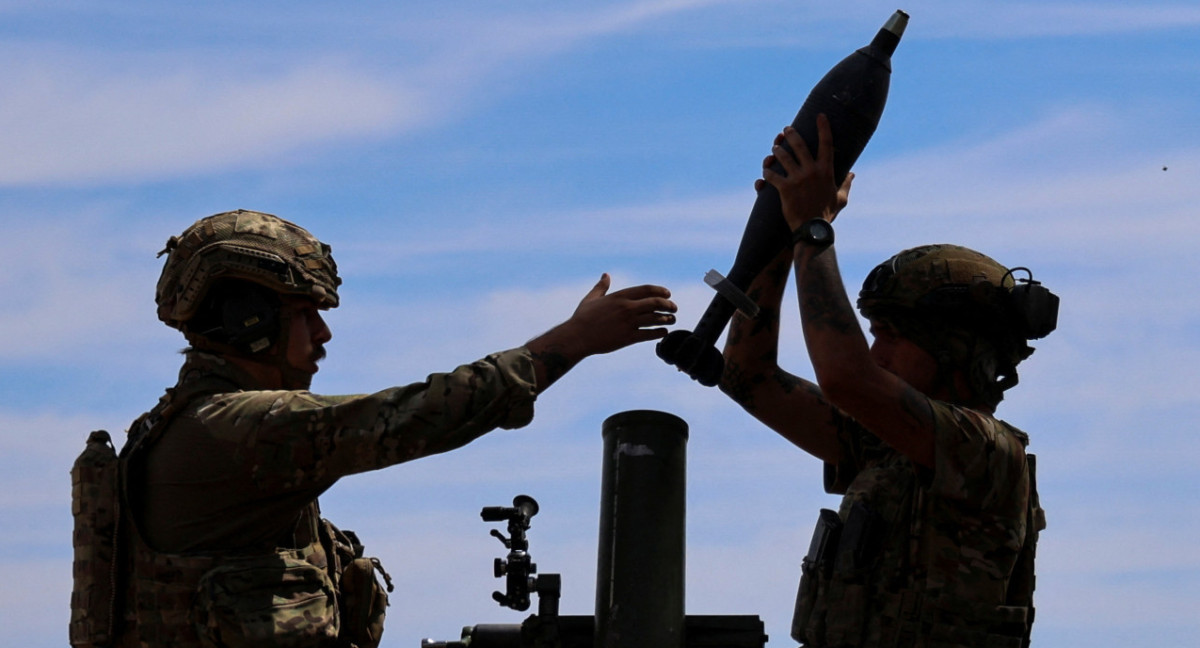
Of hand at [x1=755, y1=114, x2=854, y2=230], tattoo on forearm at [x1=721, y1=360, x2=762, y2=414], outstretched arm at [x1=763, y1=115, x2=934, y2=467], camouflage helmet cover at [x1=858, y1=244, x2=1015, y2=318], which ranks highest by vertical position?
hand at [x1=755, y1=114, x2=854, y2=230]

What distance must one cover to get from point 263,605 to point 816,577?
2.84m

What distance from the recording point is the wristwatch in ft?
30.3

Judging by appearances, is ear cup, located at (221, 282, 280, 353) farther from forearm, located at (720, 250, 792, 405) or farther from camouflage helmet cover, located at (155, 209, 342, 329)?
forearm, located at (720, 250, 792, 405)

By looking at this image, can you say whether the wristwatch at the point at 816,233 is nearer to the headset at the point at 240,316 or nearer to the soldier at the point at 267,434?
the soldier at the point at 267,434

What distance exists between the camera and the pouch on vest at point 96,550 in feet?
28.1

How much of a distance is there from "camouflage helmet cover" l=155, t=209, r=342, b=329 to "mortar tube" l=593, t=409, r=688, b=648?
173 centimetres

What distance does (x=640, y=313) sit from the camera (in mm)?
8727

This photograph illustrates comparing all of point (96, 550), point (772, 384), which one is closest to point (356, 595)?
point (96, 550)

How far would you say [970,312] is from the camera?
948cm

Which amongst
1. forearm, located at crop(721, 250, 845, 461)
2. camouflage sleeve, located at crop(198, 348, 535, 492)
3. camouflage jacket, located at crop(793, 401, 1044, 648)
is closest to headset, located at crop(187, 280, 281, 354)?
camouflage sleeve, located at crop(198, 348, 535, 492)

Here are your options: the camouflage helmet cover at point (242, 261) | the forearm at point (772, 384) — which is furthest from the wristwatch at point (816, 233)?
the camouflage helmet cover at point (242, 261)

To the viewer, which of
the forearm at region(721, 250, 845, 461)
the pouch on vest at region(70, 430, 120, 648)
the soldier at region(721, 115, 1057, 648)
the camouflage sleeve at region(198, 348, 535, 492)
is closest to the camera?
the camouflage sleeve at region(198, 348, 535, 492)

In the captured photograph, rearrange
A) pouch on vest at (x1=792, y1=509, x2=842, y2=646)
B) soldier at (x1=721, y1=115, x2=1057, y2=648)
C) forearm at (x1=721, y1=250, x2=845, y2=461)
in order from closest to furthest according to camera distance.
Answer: soldier at (x1=721, y1=115, x2=1057, y2=648)
pouch on vest at (x1=792, y1=509, x2=842, y2=646)
forearm at (x1=721, y1=250, x2=845, y2=461)

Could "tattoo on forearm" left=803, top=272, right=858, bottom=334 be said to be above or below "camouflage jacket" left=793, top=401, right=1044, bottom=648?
above
